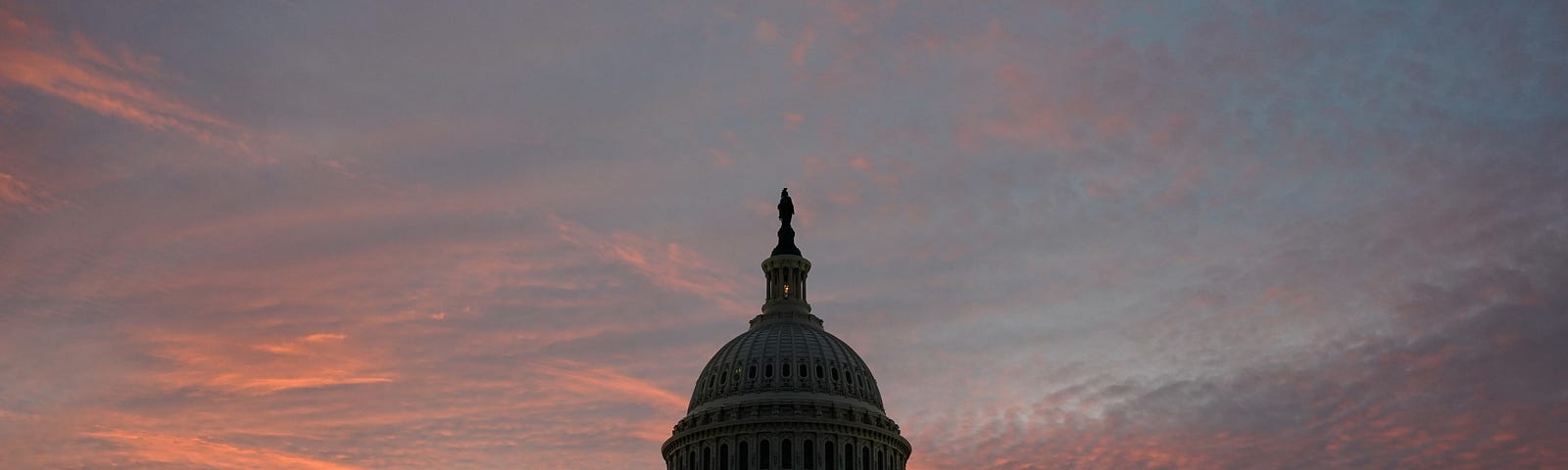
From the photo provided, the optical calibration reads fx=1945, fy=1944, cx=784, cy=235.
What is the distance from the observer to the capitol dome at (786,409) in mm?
168625

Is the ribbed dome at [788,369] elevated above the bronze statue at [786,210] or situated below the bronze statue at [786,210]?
below

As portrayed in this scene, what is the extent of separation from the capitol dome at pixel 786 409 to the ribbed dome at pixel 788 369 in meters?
0.09

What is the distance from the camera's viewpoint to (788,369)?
570 feet

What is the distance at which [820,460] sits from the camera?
168 meters

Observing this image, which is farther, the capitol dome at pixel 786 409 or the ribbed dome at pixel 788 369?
the ribbed dome at pixel 788 369

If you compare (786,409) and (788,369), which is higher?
(788,369)

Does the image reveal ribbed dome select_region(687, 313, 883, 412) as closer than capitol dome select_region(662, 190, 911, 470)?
No

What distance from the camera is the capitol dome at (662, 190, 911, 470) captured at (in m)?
169

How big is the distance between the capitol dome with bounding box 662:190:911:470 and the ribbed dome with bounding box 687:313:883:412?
0.09 metres

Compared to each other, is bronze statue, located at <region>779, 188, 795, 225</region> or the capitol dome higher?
bronze statue, located at <region>779, 188, 795, 225</region>

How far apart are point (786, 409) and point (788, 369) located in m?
5.61

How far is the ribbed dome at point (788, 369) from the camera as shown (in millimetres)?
172625

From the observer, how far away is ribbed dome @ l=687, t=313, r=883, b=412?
173 metres

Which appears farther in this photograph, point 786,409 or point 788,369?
point 788,369
